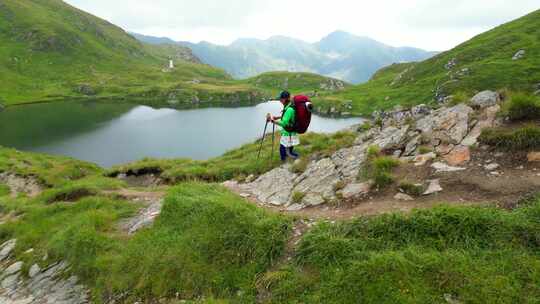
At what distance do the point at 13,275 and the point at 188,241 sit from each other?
8.49 m

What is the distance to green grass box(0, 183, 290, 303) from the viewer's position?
8477 millimetres

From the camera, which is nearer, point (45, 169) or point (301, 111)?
point (301, 111)

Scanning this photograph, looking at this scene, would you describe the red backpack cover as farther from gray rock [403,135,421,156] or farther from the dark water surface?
the dark water surface

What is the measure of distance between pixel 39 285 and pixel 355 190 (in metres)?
12.1

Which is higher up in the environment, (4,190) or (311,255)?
(311,255)

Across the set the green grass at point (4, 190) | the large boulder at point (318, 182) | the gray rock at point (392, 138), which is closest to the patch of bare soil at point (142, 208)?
the large boulder at point (318, 182)

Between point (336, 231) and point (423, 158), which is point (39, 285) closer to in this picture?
point (336, 231)

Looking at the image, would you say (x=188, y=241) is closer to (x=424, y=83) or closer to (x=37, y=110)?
(x=424, y=83)

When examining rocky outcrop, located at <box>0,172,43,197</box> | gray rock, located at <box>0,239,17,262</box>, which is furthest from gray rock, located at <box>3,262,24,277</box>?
rocky outcrop, located at <box>0,172,43,197</box>

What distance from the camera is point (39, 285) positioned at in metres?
11.3

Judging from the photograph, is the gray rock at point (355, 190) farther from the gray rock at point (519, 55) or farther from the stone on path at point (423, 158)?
the gray rock at point (519, 55)

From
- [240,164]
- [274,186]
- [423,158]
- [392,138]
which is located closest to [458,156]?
[423,158]

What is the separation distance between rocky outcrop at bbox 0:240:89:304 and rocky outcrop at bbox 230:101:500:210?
7.40m

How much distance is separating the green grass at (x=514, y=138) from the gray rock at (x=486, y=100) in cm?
269
